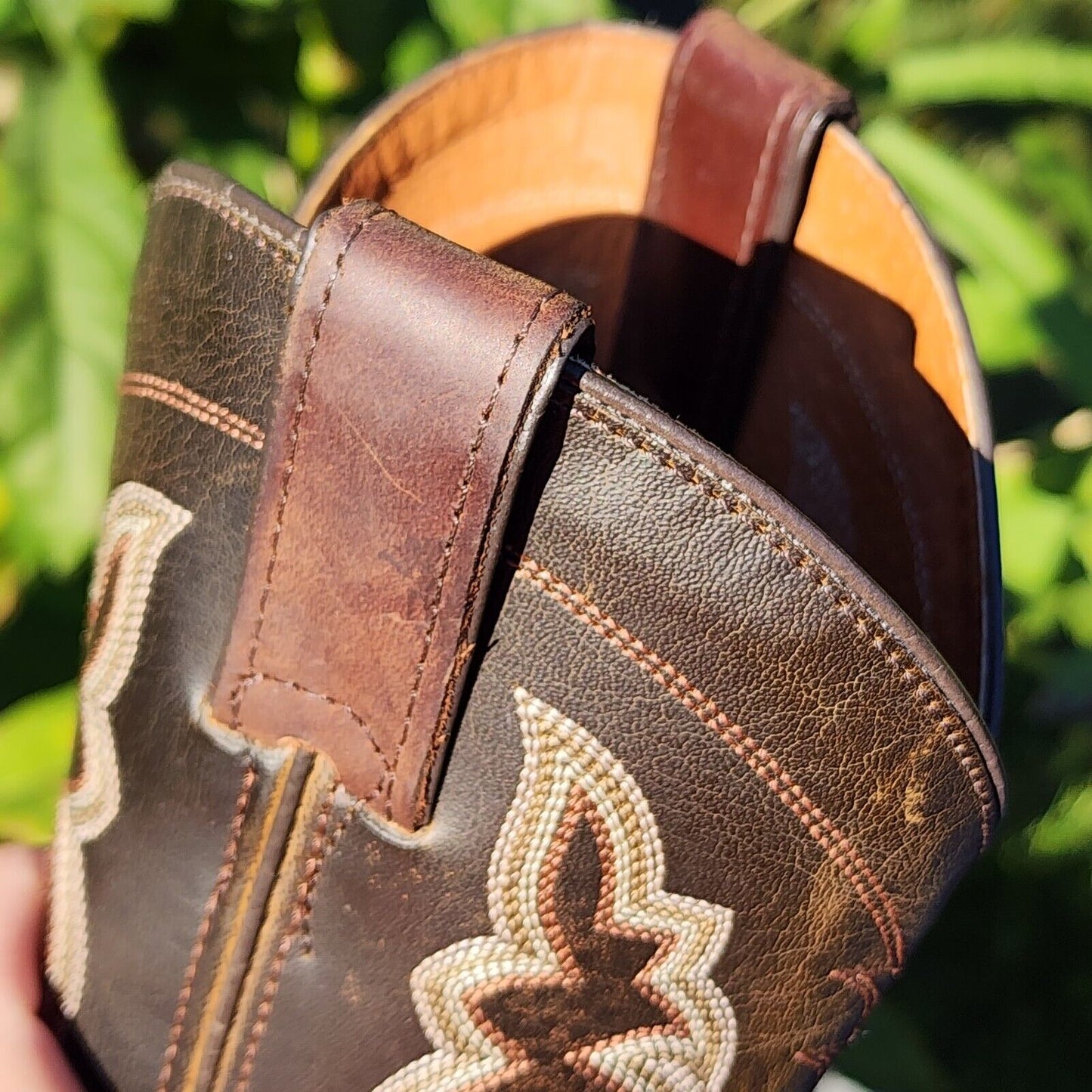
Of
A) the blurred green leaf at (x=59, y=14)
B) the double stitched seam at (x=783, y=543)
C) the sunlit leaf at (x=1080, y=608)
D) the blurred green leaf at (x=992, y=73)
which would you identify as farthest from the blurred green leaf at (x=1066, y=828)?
the blurred green leaf at (x=59, y=14)

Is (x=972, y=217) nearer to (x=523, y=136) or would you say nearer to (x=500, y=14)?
(x=500, y=14)

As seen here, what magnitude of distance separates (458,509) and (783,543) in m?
0.16

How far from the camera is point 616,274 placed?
900mm

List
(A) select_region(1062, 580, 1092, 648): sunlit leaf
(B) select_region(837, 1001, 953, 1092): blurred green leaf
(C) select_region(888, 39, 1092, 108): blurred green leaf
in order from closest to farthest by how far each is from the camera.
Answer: (B) select_region(837, 1001, 953, 1092): blurred green leaf
(A) select_region(1062, 580, 1092, 648): sunlit leaf
(C) select_region(888, 39, 1092, 108): blurred green leaf

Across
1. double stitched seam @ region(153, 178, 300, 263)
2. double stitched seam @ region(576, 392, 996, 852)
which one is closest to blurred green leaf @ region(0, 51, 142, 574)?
double stitched seam @ region(153, 178, 300, 263)

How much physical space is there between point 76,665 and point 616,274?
98 cm

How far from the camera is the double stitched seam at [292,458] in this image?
485 mm

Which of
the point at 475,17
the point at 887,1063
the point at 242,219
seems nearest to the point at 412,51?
the point at 475,17

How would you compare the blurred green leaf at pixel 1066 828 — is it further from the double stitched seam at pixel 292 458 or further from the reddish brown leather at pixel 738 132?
the double stitched seam at pixel 292 458

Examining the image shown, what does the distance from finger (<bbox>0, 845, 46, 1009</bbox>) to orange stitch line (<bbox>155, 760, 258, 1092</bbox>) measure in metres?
0.18

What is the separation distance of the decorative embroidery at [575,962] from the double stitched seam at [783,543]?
0.47ft

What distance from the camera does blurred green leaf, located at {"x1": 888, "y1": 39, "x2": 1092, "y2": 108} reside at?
1504 millimetres

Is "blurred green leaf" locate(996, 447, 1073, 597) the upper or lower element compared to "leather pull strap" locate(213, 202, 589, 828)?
lower

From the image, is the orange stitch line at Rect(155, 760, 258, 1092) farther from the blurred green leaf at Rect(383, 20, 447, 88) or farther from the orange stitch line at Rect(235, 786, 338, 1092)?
the blurred green leaf at Rect(383, 20, 447, 88)
